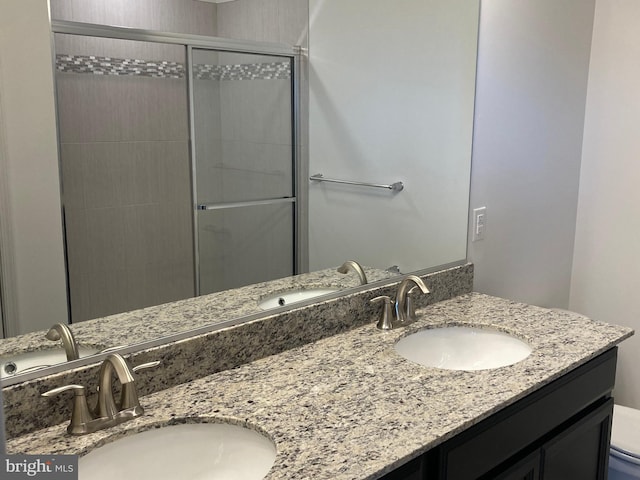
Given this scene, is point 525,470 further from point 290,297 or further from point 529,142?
point 529,142

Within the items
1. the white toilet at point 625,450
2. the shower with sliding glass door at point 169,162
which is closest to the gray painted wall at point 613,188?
the white toilet at point 625,450

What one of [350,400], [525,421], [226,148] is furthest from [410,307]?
[226,148]

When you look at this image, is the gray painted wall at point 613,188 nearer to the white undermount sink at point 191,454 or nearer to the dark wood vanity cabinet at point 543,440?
the dark wood vanity cabinet at point 543,440

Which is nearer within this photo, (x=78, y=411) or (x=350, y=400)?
(x=78, y=411)

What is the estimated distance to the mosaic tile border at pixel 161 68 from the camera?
1312 millimetres

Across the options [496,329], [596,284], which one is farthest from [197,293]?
[596,284]

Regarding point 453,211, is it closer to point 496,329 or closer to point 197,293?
point 496,329

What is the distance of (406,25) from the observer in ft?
7.06

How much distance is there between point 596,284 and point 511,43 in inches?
45.5

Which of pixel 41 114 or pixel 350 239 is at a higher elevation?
pixel 41 114

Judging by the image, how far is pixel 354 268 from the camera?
81.5 inches

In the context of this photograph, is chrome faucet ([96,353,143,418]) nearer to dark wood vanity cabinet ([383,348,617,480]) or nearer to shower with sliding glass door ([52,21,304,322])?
shower with sliding glass door ([52,21,304,322])

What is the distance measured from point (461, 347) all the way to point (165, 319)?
0.93 m

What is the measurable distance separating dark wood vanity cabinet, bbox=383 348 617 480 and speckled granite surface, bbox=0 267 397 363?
60cm
